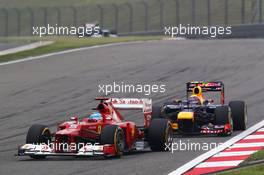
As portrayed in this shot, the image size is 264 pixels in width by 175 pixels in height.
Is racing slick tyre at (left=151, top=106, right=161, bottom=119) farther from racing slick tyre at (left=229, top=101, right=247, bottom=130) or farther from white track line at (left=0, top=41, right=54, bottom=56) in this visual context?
white track line at (left=0, top=41, right=54, bottom=56)

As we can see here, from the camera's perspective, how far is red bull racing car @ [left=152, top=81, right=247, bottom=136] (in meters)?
19.0

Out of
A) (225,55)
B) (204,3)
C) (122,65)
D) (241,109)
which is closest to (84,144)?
(241,109)

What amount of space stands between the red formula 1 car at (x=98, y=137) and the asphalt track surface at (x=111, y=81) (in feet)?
0.64

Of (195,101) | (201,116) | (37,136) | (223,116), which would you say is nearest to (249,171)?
(37,136)

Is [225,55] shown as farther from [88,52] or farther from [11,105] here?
[11,105]

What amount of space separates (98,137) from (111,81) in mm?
16000

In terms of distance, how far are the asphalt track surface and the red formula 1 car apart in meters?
0.19

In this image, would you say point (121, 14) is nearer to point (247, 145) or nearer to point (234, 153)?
point (247, 145)

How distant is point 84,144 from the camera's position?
15711mm

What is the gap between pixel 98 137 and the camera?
1590cm

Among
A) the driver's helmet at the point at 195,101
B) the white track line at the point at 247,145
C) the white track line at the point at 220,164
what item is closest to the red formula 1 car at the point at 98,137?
the white track line at the point at 247,145

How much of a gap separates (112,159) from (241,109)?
18.6ft

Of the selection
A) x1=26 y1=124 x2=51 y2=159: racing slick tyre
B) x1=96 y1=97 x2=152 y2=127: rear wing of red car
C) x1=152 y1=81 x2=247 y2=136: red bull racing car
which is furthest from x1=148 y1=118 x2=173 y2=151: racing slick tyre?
x1=152 y1=81 x2=247 y2=136: red bull racing car

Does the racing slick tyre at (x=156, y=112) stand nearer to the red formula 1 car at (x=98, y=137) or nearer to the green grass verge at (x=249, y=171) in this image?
the red formula 1 car at (x=98, y=137)
